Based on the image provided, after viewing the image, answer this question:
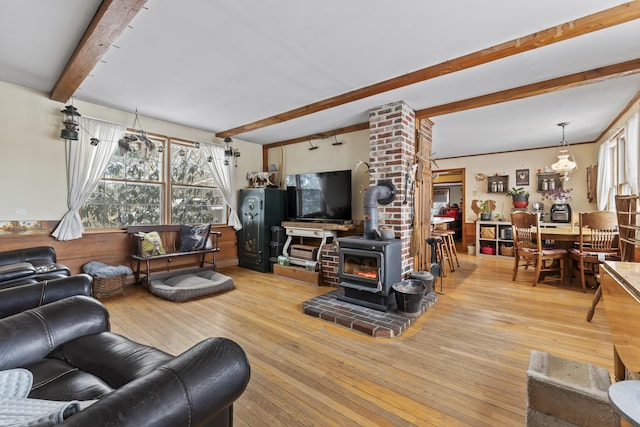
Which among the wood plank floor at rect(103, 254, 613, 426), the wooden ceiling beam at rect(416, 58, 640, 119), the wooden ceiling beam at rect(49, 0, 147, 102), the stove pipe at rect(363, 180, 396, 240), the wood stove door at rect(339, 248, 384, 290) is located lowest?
the wood plank floor at rect(103, 254, 613, 426)

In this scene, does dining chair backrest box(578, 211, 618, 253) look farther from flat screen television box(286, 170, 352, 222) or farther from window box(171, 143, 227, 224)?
window box(171, 143, 227, 224)

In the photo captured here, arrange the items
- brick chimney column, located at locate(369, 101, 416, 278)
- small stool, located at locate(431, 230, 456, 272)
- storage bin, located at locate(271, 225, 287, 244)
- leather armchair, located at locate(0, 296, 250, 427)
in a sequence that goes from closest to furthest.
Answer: leather armchair, located at locate(0, 296, 250, 427) < brick chimney column, located at locate(369, 101, 416, 278) < small stool, located at locate(431, 230, 456, 272) < storage bin, located at locate(271, 225, 287, 244)

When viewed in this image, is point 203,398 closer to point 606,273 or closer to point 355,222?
point 606,273

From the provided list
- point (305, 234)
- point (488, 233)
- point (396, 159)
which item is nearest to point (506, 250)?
point (488, 233)

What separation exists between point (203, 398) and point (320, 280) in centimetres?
334

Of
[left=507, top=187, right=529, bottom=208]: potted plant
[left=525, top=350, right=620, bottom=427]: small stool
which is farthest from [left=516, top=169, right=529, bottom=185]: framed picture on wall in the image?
[left=525, top=350, right=620, bottom=427]: small stool

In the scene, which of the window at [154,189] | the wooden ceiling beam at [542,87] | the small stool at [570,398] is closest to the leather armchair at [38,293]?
the window at [154,189]

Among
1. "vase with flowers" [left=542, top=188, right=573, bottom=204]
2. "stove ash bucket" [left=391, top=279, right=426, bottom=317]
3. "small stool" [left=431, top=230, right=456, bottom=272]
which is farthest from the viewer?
"vase with flowers" [left=542, top=188, right=573, bottom=204]

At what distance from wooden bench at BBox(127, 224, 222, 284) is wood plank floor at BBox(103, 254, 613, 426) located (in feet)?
1.48

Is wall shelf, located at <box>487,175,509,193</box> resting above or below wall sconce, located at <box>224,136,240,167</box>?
below

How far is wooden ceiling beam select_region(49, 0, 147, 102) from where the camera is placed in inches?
73.3

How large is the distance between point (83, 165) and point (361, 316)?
3948 millimetres

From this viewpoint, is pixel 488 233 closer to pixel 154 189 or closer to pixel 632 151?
pixel 632 151

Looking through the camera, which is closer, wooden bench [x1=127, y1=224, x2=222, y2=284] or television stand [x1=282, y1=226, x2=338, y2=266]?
wooden bench [x1=127, y1=224, x2=222, y2=284]
